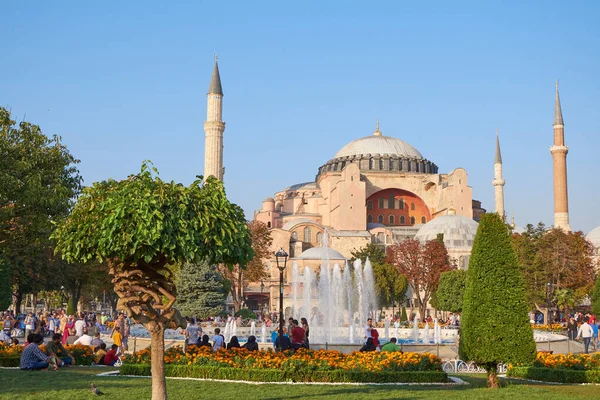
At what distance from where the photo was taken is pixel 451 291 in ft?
122

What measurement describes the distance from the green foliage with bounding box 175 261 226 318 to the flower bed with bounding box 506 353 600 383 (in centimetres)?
1882

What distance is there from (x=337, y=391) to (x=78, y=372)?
14.1 feet

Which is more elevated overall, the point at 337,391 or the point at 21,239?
the point at 21,239

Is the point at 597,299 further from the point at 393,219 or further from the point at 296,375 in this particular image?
the point at 393,219

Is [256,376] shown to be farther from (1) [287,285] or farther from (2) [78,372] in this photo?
(1) [287,285]

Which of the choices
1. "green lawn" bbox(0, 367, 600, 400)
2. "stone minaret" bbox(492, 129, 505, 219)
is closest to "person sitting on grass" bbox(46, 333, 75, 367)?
"green lawn" bbox(0, 367, 600, 400)

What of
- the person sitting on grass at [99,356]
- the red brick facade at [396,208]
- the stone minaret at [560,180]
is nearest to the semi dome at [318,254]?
the red brick facade at [396,208]

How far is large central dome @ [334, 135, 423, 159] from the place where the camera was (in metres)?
65.8

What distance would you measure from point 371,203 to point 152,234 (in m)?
54.8

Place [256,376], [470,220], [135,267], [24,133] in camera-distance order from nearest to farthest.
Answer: [135,267], [256,376], [24,133], [470,220]

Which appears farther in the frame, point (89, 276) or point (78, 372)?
point (89, 276)

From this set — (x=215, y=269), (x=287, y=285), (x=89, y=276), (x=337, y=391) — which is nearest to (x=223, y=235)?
(x=337, y=391)

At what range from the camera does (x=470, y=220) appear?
54.8 meters

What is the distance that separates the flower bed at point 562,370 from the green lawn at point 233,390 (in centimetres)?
71
